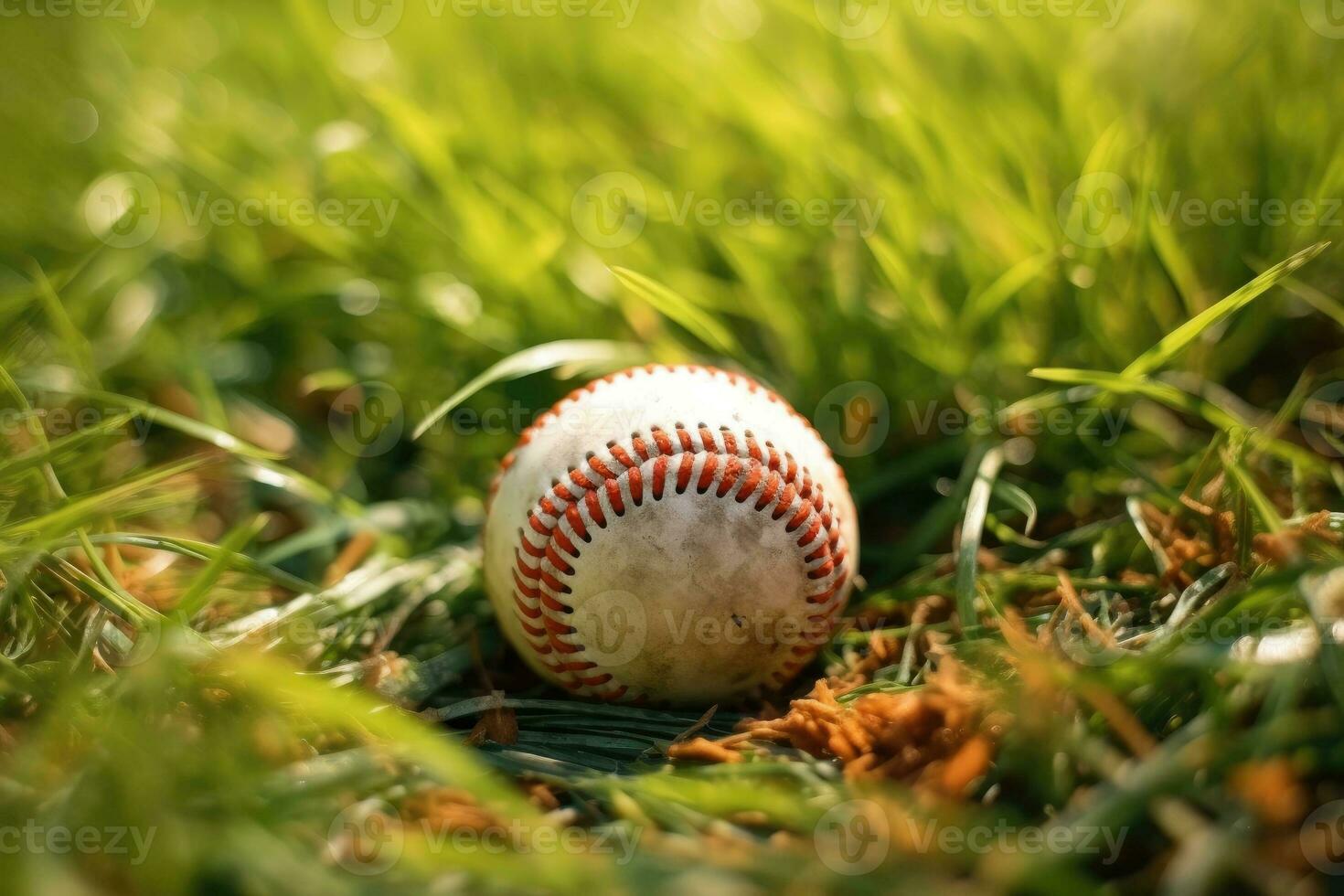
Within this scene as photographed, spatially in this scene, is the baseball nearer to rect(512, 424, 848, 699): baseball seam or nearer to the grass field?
rect(512, 424, 848, 699): baseball seam

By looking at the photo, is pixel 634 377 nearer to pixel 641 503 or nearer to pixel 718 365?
pixel 641 503

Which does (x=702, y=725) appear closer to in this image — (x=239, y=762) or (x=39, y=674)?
(x=239, y=762)

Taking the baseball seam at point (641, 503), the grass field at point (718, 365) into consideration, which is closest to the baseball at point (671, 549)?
the baseball seam at point (641, 503)

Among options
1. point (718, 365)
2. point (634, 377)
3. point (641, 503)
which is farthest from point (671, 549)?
point (718, 365)

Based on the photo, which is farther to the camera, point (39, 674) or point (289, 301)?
point (289, 301)

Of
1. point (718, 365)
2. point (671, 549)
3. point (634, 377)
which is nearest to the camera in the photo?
point (671, 549)

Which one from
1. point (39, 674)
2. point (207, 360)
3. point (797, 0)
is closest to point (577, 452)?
point (39, 674)
